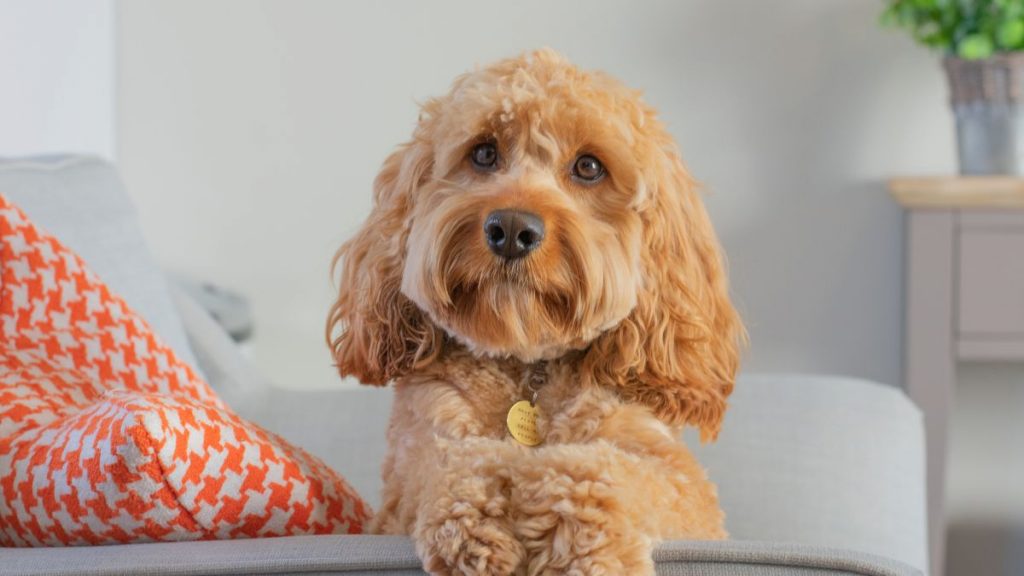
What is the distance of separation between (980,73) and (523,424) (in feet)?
5.71

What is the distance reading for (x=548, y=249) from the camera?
1147 mm

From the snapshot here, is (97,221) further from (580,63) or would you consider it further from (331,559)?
(580,63)

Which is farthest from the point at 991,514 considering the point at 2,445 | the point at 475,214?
the point at 2,445

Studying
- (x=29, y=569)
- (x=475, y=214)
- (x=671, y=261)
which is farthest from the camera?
(x=671, y=261)

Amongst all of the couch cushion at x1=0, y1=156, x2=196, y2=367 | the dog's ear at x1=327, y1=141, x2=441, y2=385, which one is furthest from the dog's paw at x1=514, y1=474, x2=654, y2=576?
the couch cushion at x1=0, y1=156, x2=196, y2=367

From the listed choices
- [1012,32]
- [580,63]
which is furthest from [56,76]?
[1012,32]

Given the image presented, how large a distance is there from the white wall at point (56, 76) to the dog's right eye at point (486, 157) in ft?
5.20

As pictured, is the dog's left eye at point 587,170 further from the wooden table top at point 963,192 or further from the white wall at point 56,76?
the white wall at point 56,76

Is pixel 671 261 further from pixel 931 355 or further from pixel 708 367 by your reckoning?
pixel 931 355

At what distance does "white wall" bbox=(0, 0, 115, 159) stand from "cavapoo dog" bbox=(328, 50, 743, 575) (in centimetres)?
154

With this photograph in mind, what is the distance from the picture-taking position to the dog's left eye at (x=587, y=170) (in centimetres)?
124

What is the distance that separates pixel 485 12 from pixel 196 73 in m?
0.71

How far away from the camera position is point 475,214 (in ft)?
3.79

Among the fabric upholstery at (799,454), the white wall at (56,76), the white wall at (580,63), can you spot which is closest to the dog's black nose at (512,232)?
the fabric upholstery at (799,454)
